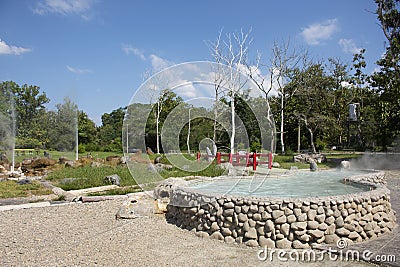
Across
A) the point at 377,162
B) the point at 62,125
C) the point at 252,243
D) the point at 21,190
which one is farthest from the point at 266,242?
the point at 62,125

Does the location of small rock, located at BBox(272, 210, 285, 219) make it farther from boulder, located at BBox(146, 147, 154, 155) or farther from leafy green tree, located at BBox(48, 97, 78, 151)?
leafy green tree, located at BBox(48, 97, 78, 151)

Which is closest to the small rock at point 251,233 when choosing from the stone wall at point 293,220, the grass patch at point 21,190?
the stone wall at point 293,220

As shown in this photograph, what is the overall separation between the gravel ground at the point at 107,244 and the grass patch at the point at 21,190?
7.48ft

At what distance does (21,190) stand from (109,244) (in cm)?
571

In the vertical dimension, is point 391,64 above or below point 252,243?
above

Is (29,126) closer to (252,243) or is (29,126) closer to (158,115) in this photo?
(158,115)

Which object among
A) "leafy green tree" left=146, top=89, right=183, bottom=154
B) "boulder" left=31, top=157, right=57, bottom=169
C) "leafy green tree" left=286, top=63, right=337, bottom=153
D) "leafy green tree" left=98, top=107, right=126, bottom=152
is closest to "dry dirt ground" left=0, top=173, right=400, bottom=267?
"leafy green tree" left=146, top=89, right=183, bottom=154

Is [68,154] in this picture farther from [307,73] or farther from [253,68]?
[307,73]

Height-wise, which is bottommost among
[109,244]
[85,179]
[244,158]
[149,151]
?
[109,244]

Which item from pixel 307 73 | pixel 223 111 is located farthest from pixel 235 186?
pixel 307 73

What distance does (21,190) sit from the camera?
9.11m

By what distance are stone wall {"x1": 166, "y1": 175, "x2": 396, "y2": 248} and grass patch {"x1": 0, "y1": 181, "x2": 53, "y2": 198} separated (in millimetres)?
5565

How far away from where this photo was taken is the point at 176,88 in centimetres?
551

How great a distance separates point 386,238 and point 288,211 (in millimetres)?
1433
